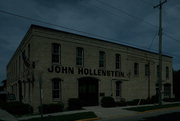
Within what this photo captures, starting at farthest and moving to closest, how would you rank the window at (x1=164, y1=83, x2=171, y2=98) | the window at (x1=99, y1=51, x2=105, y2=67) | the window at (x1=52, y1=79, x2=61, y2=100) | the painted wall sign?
1. the window at (x1=164, y1=83, x2=171, y2=98)
2. the window at (x1=99, y1=51, x2=105, y2=67)
3. the painted wall sign
4. the window at (x1=52, y1=79, x2=61, y2=100)

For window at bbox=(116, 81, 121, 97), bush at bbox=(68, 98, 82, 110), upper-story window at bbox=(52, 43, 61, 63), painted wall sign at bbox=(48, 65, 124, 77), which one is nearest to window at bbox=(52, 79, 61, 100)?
painted wall sign at bbox=(48, 65, 124, 77)

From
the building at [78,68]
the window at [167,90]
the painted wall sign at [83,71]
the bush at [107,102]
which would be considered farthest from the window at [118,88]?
the window at [167,90]

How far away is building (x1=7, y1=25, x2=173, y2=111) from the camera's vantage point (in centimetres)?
1762

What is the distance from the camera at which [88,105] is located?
68.3 feet

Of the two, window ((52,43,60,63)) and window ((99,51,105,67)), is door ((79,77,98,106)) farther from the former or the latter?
window ((52,43,60,63))

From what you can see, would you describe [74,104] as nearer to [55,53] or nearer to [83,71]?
[83,71]

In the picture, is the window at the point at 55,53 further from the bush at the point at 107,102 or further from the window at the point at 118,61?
the window at the point at 118,61

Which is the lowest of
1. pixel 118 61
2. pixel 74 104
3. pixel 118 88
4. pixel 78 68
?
pixel 74 104

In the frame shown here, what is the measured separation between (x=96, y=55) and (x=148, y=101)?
33.6ft

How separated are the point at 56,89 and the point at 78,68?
333 centimetres

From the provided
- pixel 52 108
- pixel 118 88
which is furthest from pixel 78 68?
pixel 118 88

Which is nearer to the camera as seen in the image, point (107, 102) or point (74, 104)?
point (74, 104)

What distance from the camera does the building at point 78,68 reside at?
694 inches

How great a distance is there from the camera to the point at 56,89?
18453 millimetres
